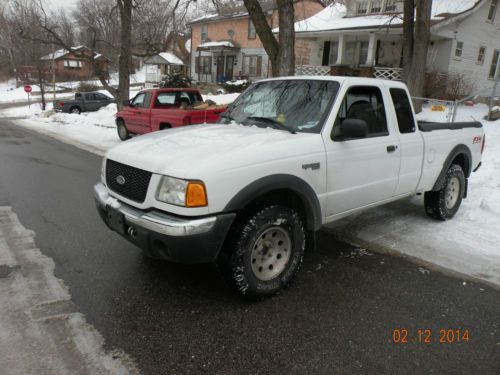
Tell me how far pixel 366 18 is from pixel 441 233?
72.2ft

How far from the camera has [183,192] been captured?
2.98m

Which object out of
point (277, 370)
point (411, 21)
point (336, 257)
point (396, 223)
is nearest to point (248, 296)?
point (277, 370)

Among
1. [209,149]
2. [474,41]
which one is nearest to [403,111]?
[209,149]

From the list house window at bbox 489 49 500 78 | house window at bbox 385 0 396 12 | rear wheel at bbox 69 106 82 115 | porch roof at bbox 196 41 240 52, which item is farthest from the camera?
porch roof at bbox 196 41 240 52

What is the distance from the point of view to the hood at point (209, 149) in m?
3.07

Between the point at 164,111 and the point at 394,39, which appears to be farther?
the point at 394,39

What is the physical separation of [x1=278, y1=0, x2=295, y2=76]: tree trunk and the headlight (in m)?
9.28

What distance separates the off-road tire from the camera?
5652 millimetres

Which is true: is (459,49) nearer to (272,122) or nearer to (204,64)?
(272,122)

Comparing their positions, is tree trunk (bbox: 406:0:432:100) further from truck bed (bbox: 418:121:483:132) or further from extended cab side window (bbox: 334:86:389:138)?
extended cab side window (bbox: 334:86:389:138)

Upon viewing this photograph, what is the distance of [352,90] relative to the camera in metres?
4.17

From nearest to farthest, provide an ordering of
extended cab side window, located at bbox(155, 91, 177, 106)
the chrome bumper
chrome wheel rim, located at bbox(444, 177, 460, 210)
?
the chrome bumper < chrome wheel rim, located at bbox(444, 177, 460, 210) < extended cab side window, located at bbox(155, 91, 177, 106)

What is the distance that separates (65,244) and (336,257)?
303cm

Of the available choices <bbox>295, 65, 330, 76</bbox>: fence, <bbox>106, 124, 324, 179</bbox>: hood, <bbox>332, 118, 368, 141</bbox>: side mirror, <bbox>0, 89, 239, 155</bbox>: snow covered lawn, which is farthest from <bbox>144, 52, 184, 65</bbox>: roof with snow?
<bbox>332, 118, 368, 141</bbox>: side mirror
